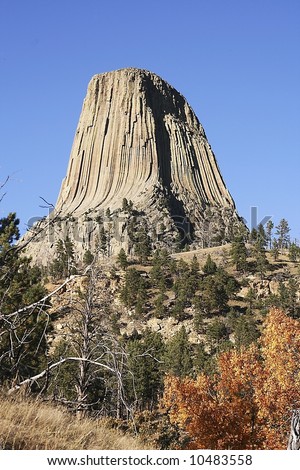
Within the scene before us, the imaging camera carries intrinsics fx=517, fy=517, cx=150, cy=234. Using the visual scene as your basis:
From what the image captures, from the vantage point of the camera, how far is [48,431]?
6051 mm

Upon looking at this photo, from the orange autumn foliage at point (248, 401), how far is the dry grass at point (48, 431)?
15.8 meters

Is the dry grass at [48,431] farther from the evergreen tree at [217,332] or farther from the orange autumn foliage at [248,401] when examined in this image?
the evergreen tree at [217,332]

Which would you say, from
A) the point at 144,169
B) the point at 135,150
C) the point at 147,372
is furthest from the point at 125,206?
the point at 147,372

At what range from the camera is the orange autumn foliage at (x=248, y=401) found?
23.6m

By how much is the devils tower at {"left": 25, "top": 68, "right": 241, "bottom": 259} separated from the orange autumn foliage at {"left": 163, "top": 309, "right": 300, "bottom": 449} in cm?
→ 9935

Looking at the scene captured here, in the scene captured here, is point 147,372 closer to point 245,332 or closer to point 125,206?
point 245,332

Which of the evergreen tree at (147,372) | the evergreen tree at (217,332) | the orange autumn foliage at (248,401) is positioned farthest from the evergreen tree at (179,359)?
the orange autumn foliage at (248,401)

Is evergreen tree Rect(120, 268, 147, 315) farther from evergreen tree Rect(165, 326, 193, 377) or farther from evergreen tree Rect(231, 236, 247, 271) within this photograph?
Result: evergreen tree Rect(165, 326, 193, 377)

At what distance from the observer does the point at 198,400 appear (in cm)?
2811

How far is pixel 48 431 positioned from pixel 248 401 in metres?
22.0

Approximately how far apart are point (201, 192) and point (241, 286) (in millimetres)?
77320

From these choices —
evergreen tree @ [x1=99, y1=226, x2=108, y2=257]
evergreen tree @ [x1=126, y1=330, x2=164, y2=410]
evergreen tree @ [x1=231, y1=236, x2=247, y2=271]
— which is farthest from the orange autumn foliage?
evergreen tree @ [x1=231, y1=236, x2=247, y2=271]
